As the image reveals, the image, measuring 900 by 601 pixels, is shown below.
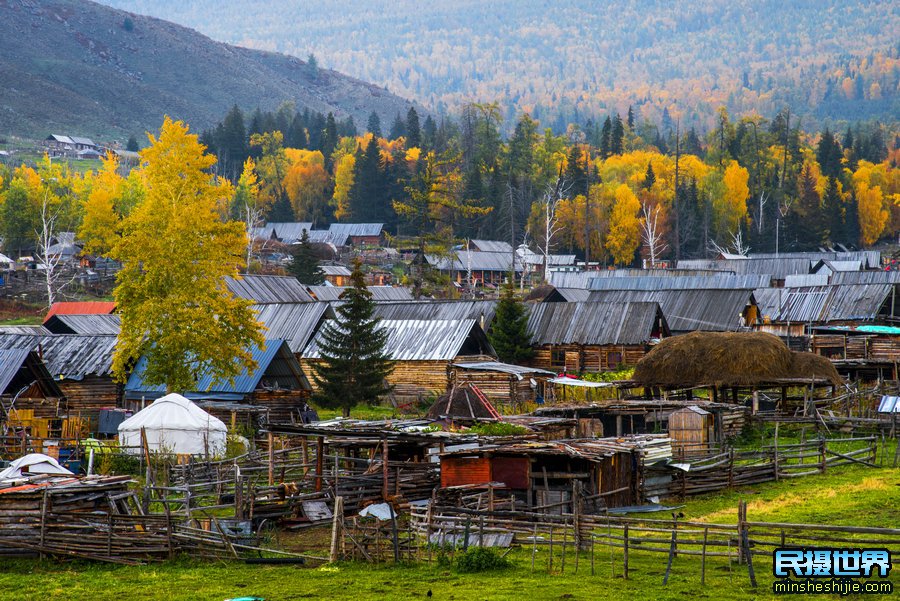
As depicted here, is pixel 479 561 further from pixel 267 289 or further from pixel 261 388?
pixel 267 289

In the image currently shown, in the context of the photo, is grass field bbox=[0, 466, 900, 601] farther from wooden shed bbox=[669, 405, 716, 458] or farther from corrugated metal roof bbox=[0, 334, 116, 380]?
corrugated metal roof bbox=[0, 334, 116, 380]

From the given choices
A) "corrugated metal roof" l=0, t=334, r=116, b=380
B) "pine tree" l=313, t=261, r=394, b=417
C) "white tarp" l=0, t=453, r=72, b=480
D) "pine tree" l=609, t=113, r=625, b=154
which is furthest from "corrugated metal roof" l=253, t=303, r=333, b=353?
"pine tree" l=609, t=113, r=625, b=154

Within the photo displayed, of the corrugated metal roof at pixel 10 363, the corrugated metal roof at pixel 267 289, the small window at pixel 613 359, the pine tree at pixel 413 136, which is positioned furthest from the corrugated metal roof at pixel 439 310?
the pine tree at pixel 413 136

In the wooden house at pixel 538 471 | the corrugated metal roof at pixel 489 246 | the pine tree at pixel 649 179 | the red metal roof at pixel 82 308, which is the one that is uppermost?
the pine tree at pixel 649 179

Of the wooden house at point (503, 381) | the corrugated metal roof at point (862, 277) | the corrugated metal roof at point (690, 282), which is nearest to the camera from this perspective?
the wooden house at point (503, 381)

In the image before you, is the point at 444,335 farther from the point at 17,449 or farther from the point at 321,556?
the point at 321,556

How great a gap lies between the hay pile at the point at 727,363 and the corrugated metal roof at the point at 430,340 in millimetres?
11762

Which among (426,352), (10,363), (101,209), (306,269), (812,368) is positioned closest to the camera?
(10,363)

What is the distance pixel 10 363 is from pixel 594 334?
3247 centimetres

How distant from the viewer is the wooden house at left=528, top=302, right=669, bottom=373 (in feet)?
208

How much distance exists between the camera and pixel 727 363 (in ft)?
151

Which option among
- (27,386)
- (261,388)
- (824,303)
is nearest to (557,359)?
(824,303)

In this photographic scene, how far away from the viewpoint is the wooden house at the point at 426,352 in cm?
5622

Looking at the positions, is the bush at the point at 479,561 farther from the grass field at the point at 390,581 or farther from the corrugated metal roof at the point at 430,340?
the corrugated metal roof at the point at 430,340
